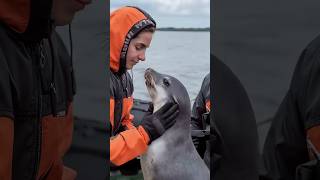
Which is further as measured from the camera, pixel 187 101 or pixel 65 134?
pixel 187 101

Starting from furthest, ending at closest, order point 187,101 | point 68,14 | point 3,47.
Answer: point 187,101
point 68,14
point 3,47

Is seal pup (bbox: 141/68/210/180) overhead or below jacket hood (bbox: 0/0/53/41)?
below

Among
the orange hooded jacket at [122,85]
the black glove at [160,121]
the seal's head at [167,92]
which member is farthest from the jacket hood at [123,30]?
the seal's head at [167,92]

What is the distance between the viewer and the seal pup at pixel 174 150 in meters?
2.71

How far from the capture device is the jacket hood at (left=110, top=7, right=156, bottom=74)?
2349mm

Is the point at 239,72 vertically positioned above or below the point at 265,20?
below

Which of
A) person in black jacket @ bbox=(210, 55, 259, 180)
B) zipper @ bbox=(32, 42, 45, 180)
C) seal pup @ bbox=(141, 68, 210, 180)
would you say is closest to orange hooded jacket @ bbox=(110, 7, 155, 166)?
seal pup @ bbox=(141, 68, 210, 180)

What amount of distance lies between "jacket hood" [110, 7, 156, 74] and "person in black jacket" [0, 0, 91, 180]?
Answer: 49.2 inches

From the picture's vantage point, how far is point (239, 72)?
1.09 metres

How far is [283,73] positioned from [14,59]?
0.53 m

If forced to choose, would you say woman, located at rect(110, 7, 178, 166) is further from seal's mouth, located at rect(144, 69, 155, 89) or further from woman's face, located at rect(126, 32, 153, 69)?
seal's mouth, located at rect(144, 69, 155, 89)

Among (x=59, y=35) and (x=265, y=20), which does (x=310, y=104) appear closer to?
(x=265, y=20)

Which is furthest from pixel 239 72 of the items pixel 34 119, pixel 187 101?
pixel 187 101

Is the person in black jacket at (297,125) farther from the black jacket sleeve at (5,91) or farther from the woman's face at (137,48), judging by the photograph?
the woman's face at (137,48)
